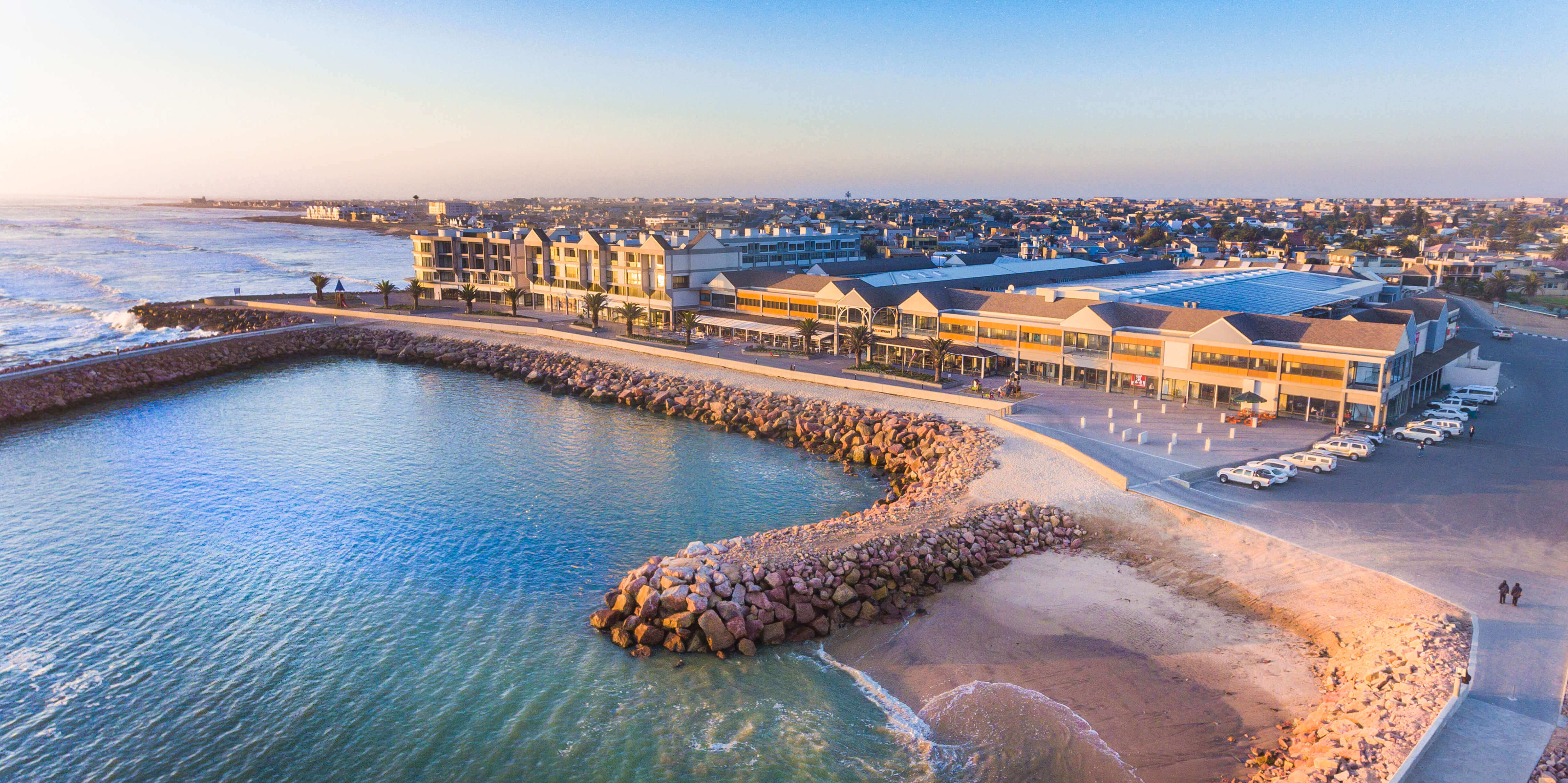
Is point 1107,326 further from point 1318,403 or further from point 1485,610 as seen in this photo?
point 1485,610

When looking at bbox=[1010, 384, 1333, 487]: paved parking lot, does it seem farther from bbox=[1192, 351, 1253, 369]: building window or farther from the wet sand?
the wet sand

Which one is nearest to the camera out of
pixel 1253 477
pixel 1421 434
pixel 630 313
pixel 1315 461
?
pixel 1253 477

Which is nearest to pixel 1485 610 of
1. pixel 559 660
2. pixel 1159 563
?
pixel 1159 563

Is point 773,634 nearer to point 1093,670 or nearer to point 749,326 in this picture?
point 1093,670

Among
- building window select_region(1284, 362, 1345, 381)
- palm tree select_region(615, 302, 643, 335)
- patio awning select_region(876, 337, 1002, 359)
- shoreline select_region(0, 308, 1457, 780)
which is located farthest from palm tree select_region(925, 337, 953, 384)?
palm tree select_region(615, 302, 643, 335)

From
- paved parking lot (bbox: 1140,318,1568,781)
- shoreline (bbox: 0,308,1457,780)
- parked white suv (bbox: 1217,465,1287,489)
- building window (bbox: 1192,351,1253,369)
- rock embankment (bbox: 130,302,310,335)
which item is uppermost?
building window (bbox: 1192,351,1253,369)

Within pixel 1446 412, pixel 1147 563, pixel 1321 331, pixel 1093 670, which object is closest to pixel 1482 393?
pixel 1446 412
